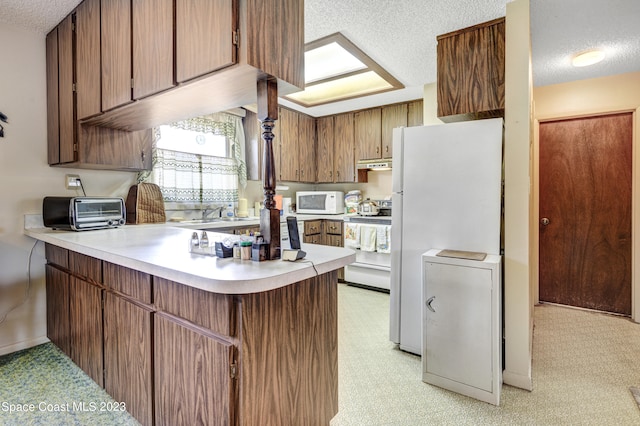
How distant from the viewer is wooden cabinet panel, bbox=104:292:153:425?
1406 mm

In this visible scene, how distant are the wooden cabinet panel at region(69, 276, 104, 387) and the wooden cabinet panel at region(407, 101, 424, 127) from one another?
11.9 ft

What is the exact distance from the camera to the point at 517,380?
192cm

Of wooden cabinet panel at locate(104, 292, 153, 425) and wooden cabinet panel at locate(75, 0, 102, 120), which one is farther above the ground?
wooden cabinet panel at locate(75, 0, 102, 120)

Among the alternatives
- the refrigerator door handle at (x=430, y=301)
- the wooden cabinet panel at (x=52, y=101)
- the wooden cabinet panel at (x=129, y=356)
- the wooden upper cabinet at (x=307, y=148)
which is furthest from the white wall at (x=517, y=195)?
the wooden cabinet panel at (x=52, y=101)

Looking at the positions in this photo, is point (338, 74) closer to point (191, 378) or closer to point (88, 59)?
point (88, 59)

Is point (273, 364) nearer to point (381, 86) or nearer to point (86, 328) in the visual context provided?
point (86, 328)

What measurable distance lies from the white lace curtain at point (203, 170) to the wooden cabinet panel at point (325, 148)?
132cm

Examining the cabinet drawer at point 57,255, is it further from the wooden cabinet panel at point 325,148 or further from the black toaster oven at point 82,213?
the wooden cabinet panel at point 325,148

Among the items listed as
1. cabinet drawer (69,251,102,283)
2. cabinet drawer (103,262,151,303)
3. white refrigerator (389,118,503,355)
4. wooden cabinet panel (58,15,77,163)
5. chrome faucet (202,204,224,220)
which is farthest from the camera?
chrome faucet (202,204,224,220)

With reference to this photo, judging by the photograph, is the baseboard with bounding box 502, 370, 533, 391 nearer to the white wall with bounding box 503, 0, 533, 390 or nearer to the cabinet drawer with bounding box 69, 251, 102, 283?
the white wall with bounding box 503, 0, 533, 390

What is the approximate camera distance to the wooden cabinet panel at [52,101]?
2398mm

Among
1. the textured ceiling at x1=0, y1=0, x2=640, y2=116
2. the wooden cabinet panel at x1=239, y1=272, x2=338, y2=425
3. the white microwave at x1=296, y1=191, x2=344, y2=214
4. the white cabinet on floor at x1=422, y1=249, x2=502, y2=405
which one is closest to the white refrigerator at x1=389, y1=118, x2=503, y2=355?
the white cabinet on floor at x1=422, y1=249, x2=502, y2=405

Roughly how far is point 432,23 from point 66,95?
2.69m

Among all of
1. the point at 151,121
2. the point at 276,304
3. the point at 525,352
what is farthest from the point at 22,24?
the point at 525,352
